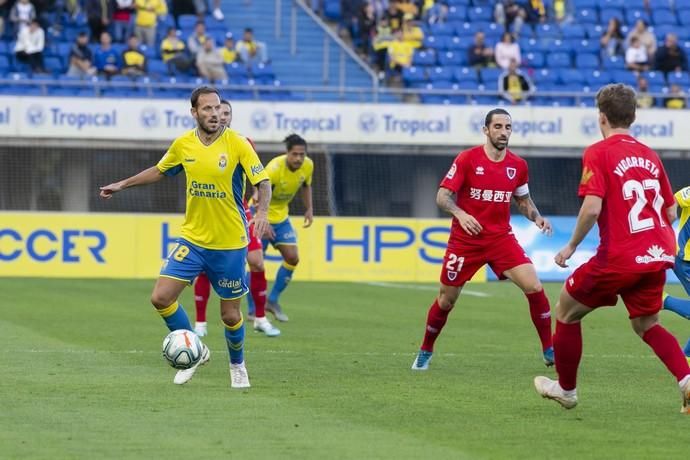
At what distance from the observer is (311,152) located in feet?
91.4

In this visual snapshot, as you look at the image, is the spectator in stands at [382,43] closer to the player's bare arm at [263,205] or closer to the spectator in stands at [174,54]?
the spectator in stands at [174,54]

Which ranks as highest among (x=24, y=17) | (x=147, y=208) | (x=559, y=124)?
(x=24, y=17)

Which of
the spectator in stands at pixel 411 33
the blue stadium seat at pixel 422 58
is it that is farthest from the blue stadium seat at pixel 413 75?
the spectator in stands at pixel 411 33

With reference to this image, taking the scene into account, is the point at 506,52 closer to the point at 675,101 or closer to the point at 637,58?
the point at 637,58

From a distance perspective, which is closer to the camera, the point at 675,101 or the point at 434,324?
the point at 434,324

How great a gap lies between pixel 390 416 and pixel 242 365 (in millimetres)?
1830

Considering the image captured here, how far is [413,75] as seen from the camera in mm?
29375

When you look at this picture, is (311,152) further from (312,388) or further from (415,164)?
(312,388)

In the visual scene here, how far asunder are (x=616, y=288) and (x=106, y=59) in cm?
2028

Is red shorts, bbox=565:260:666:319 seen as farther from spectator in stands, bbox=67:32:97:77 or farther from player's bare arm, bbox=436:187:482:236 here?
spectator in stands, bbox=67:32:97:77

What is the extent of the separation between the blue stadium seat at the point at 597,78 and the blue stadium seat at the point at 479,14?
2.68 meters

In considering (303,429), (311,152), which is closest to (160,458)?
(303,429)

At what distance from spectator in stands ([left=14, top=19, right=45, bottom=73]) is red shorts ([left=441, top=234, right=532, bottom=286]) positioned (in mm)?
17082

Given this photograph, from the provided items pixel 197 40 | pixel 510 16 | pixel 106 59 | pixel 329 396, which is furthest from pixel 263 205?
pixel 510 16
